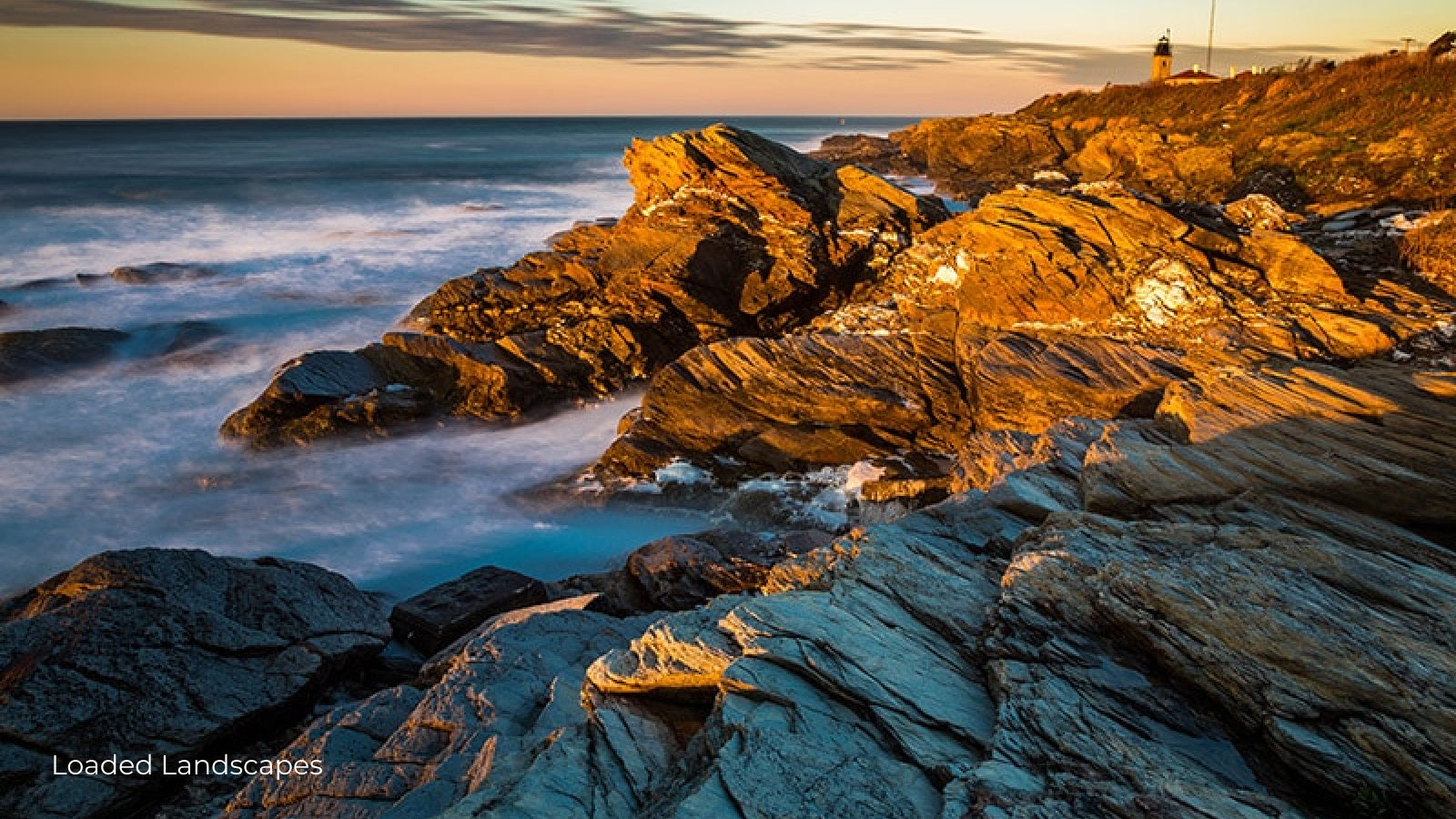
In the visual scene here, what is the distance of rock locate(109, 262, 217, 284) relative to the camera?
1676 inches

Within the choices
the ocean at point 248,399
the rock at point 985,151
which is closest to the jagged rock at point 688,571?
the ocean at point 248,399

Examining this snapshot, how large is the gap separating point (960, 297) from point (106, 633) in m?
20.6

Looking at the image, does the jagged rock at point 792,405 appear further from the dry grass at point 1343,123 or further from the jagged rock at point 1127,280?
the dry grass at point 1343,123

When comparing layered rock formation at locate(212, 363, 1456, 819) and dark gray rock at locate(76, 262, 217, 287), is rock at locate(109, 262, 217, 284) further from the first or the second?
layered rock formation at locate(212, 363, 1456, 819)

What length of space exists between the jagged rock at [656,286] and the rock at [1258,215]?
9472 millimetres

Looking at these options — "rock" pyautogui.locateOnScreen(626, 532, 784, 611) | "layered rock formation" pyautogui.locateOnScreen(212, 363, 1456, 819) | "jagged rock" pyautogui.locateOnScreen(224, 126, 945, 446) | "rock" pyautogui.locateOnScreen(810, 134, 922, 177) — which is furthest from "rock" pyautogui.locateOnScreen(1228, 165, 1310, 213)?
"rock" pyautogui.locateOnScreen(810, 134, 922, 177)

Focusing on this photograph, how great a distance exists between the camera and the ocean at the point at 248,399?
65.9ft

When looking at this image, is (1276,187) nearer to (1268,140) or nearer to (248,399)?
(1268,140)

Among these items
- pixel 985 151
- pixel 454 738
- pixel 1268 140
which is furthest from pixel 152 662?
pixel 985 151

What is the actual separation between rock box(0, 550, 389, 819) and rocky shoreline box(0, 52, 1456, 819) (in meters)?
0.05

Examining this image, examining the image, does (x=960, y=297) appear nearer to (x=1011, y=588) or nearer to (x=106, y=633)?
(x=1011, y=588)

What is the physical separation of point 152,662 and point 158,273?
134 feet

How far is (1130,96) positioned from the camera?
6981 centimetres

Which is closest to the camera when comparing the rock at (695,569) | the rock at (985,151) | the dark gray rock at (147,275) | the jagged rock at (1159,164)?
the rock at (695,569)
